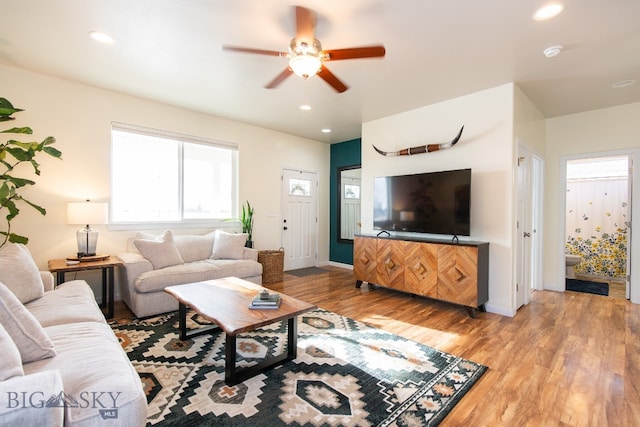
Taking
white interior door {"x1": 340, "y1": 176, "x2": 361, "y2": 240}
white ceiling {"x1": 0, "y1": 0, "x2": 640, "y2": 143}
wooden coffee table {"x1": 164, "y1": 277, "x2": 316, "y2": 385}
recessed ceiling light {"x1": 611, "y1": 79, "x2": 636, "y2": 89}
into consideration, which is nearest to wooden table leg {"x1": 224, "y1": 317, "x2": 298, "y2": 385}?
wooden coffee table {"x1": 164, "y1": 277, "x2": 316, "y2": 385}

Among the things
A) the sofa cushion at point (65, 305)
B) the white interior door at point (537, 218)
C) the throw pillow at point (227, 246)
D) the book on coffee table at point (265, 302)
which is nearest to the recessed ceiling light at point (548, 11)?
the book on coffee table at point (265, 302)

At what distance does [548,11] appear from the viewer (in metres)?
2.16

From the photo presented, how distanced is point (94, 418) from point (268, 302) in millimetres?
1234

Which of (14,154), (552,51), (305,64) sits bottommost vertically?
(14,154)

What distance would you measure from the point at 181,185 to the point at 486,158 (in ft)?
13.7

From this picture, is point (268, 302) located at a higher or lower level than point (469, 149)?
lower

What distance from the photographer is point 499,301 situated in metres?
3.54

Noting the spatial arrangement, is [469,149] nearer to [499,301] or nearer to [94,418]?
[499,301]

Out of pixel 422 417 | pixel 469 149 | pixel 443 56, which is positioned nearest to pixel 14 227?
pixel 422 417

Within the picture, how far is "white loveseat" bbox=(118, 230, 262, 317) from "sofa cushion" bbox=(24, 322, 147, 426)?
5.29 feet

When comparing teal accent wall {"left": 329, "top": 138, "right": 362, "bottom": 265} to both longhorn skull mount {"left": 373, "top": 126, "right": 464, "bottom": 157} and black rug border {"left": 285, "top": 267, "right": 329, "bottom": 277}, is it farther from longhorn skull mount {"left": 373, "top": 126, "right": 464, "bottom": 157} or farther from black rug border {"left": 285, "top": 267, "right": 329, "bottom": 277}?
longhorn skull mount {"left": 373, "top": 126, "right": 464, "bottom": 157}

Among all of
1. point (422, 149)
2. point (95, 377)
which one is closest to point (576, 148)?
point (422, 149)

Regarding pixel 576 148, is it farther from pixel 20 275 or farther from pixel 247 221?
pixel 20 275

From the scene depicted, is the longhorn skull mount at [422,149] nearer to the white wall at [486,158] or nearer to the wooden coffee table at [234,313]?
the white wall at [486,158]
